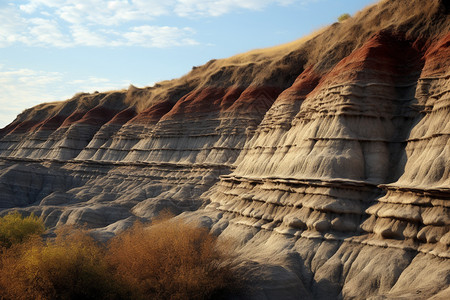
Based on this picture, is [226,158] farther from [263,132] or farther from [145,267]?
[145,267]

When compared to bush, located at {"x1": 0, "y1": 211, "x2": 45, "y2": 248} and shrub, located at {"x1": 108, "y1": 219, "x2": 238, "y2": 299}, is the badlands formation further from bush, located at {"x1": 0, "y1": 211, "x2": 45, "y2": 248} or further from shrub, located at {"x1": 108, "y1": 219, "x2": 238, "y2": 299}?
bush, located at {"x1": 0, "y1": 211, "x2": 45, "y2": 248}

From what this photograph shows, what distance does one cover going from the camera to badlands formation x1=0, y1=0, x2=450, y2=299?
72.4 feet

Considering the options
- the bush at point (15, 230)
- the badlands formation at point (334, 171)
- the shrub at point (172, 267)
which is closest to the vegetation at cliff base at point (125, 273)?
the shrub at point (172, 267)

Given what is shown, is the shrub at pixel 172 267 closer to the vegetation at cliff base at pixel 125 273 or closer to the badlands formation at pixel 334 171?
the vegetation at cliff base at pixel 125 273

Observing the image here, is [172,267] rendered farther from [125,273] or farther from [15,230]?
[15,230]

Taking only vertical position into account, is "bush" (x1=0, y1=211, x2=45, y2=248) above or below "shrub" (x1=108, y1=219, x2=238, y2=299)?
above

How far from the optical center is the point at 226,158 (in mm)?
49438

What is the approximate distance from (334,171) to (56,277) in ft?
49.1

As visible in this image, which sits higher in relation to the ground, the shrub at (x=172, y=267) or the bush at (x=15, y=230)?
the bush at (x=15, y=230)

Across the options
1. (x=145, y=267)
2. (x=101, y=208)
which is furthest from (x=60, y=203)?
(x=145, y=267)

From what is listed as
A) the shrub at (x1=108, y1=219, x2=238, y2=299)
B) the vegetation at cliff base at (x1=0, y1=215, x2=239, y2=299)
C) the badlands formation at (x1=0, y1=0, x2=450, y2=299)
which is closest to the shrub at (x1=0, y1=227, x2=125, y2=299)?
the vegetation at cliff base at (x1=0, y1=215, x2=239, y2=299)

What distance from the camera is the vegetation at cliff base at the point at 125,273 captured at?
20.1 meters

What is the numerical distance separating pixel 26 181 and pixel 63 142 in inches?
630

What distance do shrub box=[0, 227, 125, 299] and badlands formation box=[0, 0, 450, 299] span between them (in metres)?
6.47
